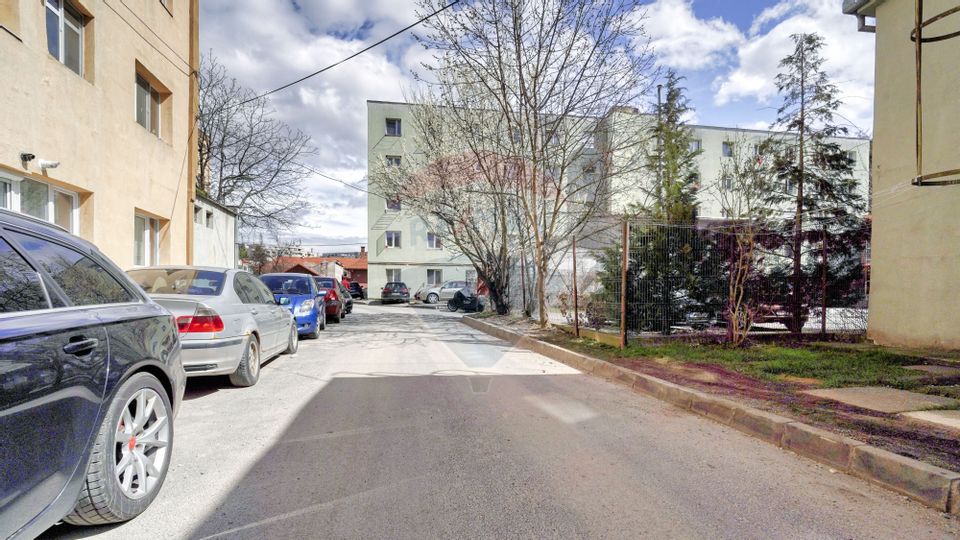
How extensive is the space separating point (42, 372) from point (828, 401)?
6.00 meters

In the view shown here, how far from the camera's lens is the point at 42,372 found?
218 cm

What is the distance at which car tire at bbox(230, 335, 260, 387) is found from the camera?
600 cm

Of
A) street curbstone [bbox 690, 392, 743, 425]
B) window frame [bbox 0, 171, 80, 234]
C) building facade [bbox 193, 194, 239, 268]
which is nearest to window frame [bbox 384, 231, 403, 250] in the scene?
building facade [bbox 193, 194, 239, 268]

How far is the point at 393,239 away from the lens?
3728cm

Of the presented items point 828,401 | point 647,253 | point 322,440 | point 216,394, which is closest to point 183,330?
point 216,394

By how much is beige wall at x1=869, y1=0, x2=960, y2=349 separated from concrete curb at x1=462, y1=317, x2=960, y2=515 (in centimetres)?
526

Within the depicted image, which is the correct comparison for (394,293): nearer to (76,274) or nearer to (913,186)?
(913,186)

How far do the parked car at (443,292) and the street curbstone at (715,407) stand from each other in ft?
79.5

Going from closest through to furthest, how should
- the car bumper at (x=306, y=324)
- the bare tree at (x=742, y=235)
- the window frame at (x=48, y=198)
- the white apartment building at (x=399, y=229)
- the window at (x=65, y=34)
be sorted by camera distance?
the window frame at (x=48, y=198)
the window at (x=65, y=34)
the bare tree at (x=742, y=235)
the car bumper at (x=306, y=324)
the white apartment building at (x=399, y=229)

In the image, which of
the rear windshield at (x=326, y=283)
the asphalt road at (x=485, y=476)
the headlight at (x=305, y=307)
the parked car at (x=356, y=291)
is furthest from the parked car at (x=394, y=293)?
the asphalt road at (x=485, y=476)

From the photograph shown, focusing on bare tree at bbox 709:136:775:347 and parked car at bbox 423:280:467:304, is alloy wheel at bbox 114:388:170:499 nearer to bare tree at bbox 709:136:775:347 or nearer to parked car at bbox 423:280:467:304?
bare tree at bbox 709:136:775:347

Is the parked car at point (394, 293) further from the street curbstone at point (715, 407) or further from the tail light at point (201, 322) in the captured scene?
the street curbstone at point (715, 407)

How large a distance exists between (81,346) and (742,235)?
28.7 feet

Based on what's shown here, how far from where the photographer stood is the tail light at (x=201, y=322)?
17.4 ft
